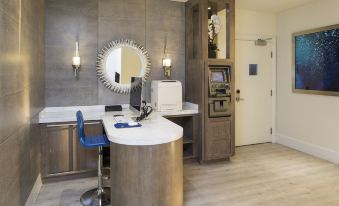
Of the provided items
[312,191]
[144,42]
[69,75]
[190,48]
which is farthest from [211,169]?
[69,75]

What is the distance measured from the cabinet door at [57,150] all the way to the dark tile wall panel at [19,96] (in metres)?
0.12

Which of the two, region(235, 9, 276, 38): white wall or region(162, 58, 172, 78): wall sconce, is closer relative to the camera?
region(162, 58, 172, 78): wall sconce

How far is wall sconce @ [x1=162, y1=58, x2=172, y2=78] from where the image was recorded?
4.09 metres

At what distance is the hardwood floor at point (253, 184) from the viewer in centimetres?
278

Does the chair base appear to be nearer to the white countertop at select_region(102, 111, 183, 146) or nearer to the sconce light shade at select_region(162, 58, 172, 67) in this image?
the white countertop at select_region(102, 111, 183, 146)

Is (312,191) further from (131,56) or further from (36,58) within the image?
(36,58)

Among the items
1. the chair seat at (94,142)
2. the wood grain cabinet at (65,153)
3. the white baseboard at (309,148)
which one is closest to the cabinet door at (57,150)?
the wood grain cabinet at (65,153)

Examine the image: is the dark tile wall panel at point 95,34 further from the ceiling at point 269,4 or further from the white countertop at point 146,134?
the white countertop at point 146,134

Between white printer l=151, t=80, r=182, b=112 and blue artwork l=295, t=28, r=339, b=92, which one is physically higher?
blue artwork l=295, t=28, r=339, b=92

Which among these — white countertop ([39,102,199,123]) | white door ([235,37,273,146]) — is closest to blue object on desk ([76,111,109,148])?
white countertop ([39,102,199,123])

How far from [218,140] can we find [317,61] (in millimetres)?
2189

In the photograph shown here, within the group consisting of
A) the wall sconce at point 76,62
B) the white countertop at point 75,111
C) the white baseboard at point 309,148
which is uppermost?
the wall sconce at point 76,62

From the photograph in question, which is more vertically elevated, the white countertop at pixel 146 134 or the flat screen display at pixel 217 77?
the flat screen display at pixel 217 77

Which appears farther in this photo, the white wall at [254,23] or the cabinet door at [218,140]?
the white wall at [254,23]
